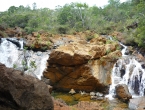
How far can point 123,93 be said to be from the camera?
14398mm

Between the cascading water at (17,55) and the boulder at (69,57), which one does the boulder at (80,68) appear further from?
the cascading water at (17,55)

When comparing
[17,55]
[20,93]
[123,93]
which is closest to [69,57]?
[123,93]

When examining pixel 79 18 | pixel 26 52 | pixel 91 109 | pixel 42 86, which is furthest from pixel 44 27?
pixel 42 86

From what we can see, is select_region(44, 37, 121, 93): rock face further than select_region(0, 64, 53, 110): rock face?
Yes

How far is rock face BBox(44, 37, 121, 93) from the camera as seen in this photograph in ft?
52.8

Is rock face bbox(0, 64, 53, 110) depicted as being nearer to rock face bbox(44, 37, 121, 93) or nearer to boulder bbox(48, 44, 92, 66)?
boulder bbox(48, 44, 92, 66)

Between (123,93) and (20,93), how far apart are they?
401 inches

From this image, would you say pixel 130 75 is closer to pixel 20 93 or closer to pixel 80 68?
pixel 80 68

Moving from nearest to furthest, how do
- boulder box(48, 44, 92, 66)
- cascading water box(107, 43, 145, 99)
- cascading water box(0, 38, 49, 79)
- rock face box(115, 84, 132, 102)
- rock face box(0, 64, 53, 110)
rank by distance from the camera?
1. rock face box(0, 64, 53, 110)
2. rock face box(115, 84, 132, 102)
3. cascading water box(107, 43, 145, 99)
4. boulder box(48, 44, 92, 66)
5. cascading water box(0, 38, 49, 79)

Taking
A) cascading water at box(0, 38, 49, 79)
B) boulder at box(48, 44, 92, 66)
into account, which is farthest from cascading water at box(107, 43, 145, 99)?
cascading water at box(0, 38, 49, 79)

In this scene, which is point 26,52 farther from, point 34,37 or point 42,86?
point 42,86

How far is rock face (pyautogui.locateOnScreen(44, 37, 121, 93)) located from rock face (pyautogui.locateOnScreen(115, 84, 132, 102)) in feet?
4.42

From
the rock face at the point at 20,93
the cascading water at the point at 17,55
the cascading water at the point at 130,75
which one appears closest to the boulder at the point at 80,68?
the cascading water at the point at 130,75

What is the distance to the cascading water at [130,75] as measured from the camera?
15.9 metres
